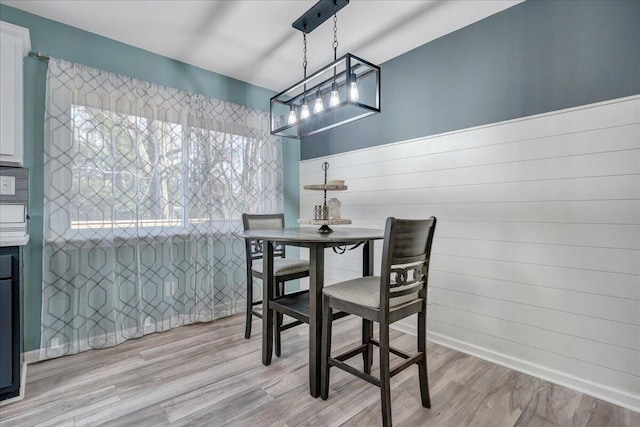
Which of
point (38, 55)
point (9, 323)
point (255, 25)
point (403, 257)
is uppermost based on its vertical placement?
point (255, 25)

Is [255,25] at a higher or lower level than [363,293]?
higher

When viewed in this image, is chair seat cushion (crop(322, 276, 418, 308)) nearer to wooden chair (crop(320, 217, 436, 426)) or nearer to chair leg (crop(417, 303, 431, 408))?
wooden chair (crop(320, 217, 436, 426))

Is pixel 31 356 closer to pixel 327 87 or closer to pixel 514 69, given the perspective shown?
pixel 327 87

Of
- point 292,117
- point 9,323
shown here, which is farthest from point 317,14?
point 9,323

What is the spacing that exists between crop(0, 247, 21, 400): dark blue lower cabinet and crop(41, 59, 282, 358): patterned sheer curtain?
53 centimetres

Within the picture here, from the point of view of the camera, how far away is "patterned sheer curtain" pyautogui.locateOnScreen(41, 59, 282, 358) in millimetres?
2287

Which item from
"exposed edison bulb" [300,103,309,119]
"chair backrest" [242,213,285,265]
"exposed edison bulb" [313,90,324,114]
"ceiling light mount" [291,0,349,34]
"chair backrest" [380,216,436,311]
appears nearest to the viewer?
"chair backrest" [380,216,436,311]

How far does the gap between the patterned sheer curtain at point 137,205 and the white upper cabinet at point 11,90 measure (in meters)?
0.33

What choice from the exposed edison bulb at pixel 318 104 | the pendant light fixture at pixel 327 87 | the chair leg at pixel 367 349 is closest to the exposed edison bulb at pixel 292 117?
the pendant light fixture at pixel 327 87

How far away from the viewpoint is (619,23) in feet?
5.74

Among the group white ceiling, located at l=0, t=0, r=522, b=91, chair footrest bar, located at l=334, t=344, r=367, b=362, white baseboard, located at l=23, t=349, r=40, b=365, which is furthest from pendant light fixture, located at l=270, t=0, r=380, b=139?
white baseboard, located at l=23, t=349, r=40, b=365

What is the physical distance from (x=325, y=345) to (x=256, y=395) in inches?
20.6

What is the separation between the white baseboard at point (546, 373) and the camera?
173cm

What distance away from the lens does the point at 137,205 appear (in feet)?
8.50
